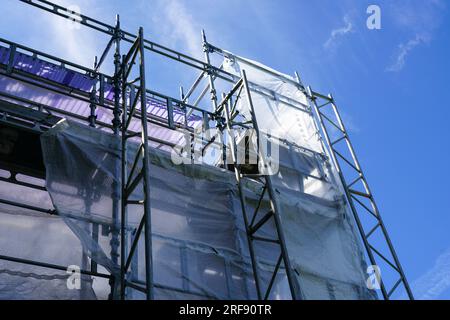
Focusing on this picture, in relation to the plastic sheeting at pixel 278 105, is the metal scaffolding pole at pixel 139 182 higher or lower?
lower

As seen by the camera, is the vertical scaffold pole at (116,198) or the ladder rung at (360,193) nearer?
the vertical scaffold pole at (116,198)

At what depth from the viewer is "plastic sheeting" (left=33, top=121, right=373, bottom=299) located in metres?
6.06

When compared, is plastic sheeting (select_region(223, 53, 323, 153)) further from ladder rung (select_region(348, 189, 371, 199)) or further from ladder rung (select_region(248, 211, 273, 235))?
ladder rung (select_region(248, 211, 273, 235))

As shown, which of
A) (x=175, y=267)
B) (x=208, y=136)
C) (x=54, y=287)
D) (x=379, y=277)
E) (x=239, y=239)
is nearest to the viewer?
(x=54, y=287)

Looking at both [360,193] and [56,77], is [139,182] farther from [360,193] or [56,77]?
[360,193]

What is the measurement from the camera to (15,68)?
7312 millimetres

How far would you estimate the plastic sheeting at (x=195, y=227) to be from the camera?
19.9 feet

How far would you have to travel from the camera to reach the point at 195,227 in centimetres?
705

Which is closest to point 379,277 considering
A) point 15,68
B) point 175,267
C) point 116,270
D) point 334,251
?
point 334,251

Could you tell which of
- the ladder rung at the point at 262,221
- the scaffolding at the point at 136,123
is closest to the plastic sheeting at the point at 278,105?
the scaffolding at the point at 136,123

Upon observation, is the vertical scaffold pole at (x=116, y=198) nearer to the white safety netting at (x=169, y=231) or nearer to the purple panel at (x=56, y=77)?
the white safety netting at (x=169, y=231)

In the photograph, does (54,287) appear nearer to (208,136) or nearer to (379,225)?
(208,136)
